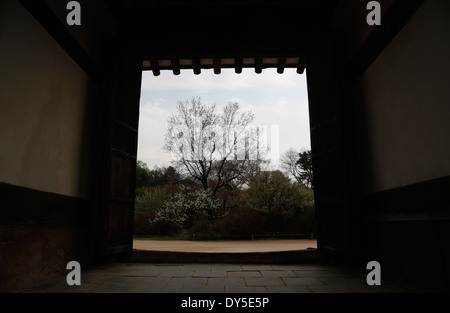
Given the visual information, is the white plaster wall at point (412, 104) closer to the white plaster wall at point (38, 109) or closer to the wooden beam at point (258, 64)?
the wooden beam at point (258, 64)

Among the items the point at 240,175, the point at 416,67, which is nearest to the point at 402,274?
the point at 416,67

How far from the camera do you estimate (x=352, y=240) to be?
2.82m

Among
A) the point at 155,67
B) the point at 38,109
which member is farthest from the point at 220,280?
the point at 155,67

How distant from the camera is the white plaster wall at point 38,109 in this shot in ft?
6.51

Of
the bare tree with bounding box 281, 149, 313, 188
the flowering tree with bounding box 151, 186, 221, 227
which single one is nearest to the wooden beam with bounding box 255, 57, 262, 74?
the flowering tree with bounding box 151, 186, 221, 227

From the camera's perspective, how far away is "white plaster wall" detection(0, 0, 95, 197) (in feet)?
6.51

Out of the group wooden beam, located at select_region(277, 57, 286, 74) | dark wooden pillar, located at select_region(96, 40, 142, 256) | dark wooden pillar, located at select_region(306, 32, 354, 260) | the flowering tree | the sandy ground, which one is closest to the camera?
dark wooden pillar, located at select_region(306, 32, 354, 260)

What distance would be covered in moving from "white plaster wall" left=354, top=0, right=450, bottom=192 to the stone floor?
1.01m

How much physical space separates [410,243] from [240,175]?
12.9m

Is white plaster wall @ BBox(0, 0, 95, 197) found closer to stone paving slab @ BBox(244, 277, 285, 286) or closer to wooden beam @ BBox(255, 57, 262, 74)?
stone paving slab @ BBox(244, 277, 285, 286)

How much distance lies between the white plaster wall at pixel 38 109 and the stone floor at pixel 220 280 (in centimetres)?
98
